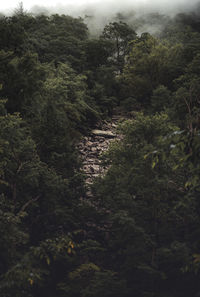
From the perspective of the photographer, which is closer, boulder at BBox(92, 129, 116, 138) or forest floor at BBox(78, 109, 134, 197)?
forest floor at BBox(78, 109, 134, 197)

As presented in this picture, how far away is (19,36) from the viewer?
19.8 m

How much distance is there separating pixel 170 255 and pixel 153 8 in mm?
84513

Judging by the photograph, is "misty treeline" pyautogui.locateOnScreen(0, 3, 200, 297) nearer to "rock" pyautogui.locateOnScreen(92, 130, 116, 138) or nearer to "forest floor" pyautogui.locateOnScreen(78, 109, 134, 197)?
"forest floor" pyautogui.locateOnScreen(78, 109, 134, 197)

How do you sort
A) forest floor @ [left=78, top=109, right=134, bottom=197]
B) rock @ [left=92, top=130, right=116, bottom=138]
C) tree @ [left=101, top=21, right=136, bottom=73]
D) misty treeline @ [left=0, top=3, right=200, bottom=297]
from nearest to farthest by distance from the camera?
misty treeline @ [left=0, top=3, right=200, bottom=297]
forest floor @ [left=78, top=109, right=134, bottom=197]
rock @ [left=92, top=130, right=116, bottom=138]
tree @ [left=101, top=21, right=136, bottom=73]

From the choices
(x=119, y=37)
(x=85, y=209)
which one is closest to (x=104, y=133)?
(x=85, y=209)

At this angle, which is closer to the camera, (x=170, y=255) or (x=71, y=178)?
(x=170, y=255)

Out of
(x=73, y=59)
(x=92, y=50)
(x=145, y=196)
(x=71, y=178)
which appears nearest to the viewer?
(x=145, y=196)

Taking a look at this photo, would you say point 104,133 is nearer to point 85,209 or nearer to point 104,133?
point 104,133

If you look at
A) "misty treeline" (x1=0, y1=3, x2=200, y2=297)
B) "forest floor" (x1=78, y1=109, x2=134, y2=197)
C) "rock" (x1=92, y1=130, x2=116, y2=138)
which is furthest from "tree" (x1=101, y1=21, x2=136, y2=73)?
"misty treeline" (x1=0, y1=3, x2=200, y2=297)

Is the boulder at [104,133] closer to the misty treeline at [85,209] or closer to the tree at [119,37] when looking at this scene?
the misty treeline at [85,209]

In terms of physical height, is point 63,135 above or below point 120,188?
above

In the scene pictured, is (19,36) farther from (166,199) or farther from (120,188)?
(166,199)

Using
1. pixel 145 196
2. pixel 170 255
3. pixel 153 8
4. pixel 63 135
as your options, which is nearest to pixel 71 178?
pixel 63 135

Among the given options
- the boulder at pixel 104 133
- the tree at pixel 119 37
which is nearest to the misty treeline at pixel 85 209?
the boulder at pixel 104 133
